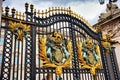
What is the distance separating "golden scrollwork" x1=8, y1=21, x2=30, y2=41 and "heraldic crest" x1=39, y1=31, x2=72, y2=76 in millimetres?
637

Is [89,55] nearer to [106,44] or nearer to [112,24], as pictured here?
[106,44]

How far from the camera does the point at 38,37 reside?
5398 millimetres

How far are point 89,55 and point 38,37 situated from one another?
2198 millimetres

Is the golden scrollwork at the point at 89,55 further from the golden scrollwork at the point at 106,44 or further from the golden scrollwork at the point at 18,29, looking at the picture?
the golden scrollwork at the point at 18,29

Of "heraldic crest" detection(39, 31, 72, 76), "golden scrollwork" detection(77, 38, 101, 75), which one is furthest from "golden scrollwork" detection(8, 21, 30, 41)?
"golden scrollwork" detection(77, 38, 101, 75)

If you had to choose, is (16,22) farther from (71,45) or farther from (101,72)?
(101,72)

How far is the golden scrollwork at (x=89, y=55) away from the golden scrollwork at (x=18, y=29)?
216 centimetres

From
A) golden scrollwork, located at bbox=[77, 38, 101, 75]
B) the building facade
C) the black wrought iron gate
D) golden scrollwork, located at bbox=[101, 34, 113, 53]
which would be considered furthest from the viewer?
the building facade

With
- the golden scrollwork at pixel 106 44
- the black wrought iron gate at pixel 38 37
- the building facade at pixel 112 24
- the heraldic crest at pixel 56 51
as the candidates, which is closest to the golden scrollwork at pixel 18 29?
the black wrought iron gate at pixel 38 37

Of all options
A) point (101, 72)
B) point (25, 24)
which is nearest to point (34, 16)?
point (25, 24)

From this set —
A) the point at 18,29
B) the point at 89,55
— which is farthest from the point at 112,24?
the point at 18,29

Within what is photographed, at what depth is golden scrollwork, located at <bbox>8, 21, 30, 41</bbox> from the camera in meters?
4.80

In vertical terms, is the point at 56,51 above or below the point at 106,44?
below

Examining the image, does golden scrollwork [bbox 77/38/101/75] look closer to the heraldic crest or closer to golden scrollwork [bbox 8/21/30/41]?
the heraldic crest
